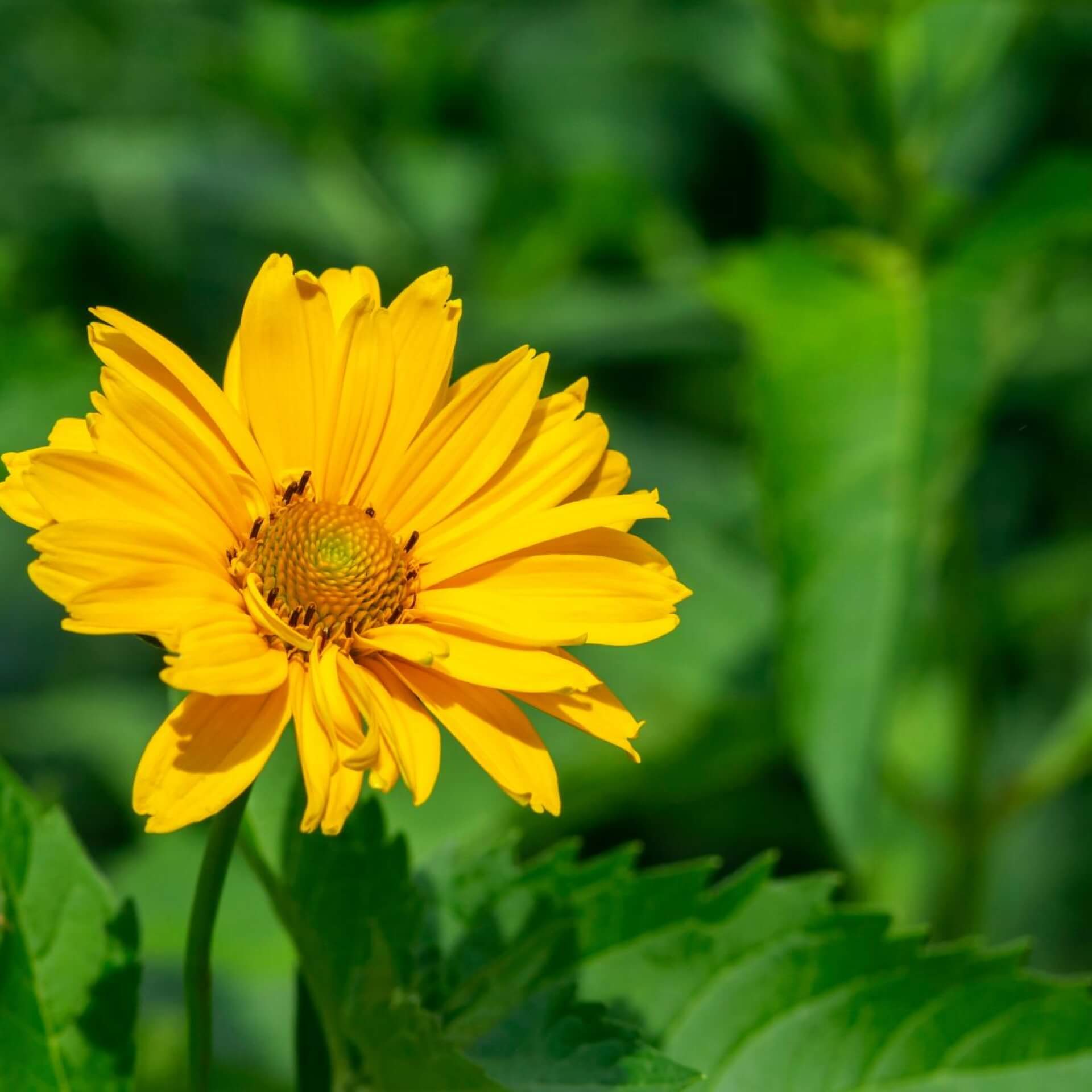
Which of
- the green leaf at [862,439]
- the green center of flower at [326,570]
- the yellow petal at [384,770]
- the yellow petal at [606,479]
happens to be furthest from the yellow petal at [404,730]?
the green leaf at [862,439]

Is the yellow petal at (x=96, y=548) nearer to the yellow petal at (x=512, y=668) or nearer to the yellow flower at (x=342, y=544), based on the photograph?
the yellow flower at (x=342, y=544)

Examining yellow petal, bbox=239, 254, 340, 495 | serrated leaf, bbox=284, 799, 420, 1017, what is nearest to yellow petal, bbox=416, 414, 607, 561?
yellow petal, bbox=239, 254, 340, 495

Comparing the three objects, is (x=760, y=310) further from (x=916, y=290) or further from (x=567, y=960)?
(x=567, y=960)

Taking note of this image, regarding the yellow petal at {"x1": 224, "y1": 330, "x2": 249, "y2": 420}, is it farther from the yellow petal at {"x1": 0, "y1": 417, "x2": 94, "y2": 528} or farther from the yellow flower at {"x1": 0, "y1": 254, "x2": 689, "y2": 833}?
the yellow petal at {"x1": 0, "y1": 417, "x2": 94, "y2": 528}

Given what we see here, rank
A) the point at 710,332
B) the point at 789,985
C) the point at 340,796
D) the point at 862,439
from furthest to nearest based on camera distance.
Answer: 1. the point at 710,332
2. the point at 862,439
3. the point at 789,985
4. the point at 340,796

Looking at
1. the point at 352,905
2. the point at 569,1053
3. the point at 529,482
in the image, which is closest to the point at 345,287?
the point at 529,482

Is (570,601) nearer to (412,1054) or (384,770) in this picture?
(384,770)

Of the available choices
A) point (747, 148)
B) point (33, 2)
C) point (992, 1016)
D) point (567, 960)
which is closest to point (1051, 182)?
point (992, 1016)
